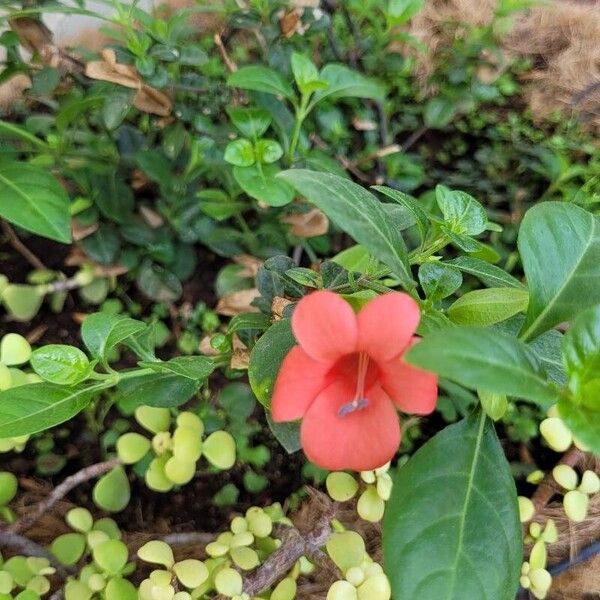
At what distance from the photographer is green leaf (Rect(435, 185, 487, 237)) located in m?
0.60

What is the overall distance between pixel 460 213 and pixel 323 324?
0.24 m

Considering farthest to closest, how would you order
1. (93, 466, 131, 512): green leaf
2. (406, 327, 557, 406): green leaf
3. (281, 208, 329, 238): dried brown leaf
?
(281, 208, 329, 238): dried brown leaf < (93, 466, 131, 512): green leaf < (406, 327, 557, 406): green leaf

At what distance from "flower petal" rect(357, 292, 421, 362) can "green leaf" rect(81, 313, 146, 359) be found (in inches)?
10.6

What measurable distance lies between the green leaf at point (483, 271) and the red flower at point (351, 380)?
174 millimetres

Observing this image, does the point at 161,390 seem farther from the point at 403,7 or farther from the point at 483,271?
the point at 403,7

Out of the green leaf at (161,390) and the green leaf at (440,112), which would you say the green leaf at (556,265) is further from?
the green leaf at (440,112)

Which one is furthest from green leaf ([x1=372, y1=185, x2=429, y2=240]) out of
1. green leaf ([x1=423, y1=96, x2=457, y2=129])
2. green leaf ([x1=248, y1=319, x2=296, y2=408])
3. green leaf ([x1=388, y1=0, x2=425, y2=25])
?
green leaf ([x1=423, y1=96, x2=457, y2=129])

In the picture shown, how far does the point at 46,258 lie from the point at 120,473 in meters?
0.52

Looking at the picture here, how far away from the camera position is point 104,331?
624mm

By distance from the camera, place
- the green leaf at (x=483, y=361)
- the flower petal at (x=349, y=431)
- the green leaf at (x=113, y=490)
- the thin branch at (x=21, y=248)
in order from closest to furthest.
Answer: the green leaf at (x=483, y=361), the flower petal at (x=349, y=431), the green leaf at (x=113, y=490), the thin branch at (x=21, y=248)

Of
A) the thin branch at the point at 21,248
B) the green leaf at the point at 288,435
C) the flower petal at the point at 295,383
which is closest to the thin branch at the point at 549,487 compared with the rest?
the green leaf at the point at 288,435

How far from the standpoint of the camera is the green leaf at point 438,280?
0.58m

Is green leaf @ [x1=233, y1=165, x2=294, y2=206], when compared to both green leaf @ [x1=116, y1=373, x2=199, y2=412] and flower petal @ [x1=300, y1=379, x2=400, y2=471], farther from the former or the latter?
flower petal @ [x1=300, y1=379, x2=400, y2=471]

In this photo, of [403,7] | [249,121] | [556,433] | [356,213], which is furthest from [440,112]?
[356,213]
